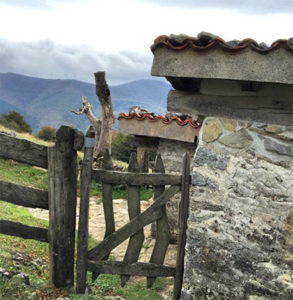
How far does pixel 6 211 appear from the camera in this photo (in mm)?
6434

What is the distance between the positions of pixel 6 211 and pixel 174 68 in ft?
17.2

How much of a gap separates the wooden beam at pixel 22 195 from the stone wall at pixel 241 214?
1.50 meters

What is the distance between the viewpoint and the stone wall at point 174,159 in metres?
6.22

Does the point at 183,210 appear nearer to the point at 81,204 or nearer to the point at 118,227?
the point at 81,204

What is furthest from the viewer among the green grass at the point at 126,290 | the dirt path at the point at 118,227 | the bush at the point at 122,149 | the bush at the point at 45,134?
the bush at the point at 45,134

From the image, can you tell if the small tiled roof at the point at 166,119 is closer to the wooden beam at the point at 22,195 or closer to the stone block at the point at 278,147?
the stone block at the point at 278,147

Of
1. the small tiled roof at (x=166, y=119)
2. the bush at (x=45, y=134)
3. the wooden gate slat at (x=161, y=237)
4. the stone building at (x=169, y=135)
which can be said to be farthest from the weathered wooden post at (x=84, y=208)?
the bush at (x=45, y=134)

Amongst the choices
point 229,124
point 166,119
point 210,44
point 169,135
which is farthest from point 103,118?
point 210,44

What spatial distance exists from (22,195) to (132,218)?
1.15 m

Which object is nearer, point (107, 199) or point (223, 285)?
point (223, 285)

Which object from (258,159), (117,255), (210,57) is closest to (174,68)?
(210,57)

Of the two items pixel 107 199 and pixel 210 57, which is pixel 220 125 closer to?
pixel 210 57

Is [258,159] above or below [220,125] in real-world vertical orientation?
below

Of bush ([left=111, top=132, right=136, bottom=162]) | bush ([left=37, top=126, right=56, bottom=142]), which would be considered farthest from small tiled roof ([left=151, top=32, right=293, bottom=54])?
bush ([left=37, top=126, right=56, bottom=142])
